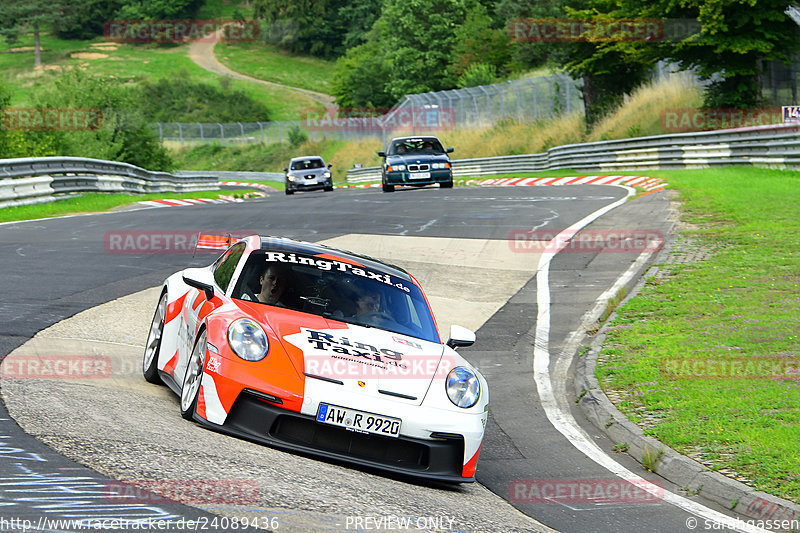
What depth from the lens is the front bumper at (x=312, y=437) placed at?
19.8 ft

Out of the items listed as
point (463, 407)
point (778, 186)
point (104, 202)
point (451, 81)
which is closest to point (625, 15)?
point (778, 186)

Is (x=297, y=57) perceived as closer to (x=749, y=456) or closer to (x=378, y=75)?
(x=378, y=75)

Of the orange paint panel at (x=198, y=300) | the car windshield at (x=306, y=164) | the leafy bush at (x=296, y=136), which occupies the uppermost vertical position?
the leafy bush at (x=296, y=136)

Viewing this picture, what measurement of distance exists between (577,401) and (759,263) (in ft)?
20.0

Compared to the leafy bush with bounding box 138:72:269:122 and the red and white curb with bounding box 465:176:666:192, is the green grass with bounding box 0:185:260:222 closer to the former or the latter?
the red and white curb with bounding box 465:176:666:192

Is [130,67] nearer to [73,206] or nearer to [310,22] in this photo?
[310,22]

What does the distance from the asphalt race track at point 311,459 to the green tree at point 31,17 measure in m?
115

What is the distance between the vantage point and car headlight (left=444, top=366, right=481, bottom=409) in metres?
6.54

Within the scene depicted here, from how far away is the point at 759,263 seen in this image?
13844 millimetres

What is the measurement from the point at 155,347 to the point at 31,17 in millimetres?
129446

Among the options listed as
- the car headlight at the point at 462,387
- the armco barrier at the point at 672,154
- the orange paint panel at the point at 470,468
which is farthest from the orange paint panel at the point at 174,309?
the armco barrier at the point at 672,154

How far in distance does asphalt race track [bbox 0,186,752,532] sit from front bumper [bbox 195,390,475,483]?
9cm

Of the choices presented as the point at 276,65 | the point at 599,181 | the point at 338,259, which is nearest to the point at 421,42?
the point at 276,65

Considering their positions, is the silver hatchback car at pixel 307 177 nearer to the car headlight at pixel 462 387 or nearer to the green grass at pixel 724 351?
the green grass at pixel 724 351
